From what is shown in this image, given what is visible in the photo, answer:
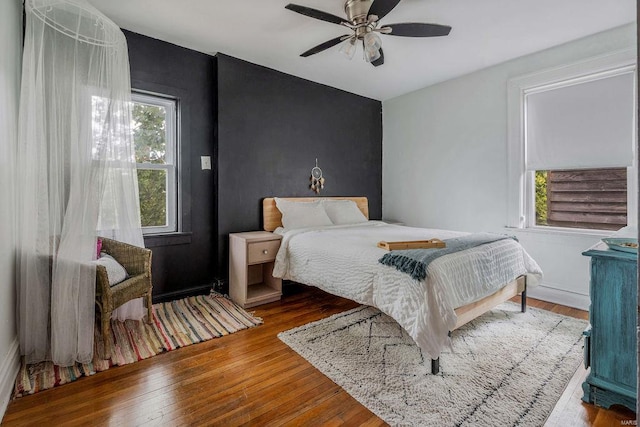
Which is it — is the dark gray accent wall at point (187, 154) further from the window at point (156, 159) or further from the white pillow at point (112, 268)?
the white pillow at point (112, 268)

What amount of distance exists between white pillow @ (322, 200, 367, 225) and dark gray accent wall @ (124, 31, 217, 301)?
140 centimetres

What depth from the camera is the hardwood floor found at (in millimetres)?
1478

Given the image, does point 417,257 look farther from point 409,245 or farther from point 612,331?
point 612,331

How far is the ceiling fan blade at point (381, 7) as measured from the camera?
1.98m

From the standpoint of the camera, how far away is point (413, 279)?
6.03 feet

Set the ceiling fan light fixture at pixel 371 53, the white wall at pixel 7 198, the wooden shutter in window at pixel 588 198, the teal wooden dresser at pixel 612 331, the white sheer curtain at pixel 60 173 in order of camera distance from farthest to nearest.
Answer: the wooden shutter in window at pixel 588 198 < the ceiling fan light fixture at pixel 371 53 < the white sheer curtain at pixel 60 173 < the white wall at pixel 7 198 < the teal wooden dresser at pixel 612 331

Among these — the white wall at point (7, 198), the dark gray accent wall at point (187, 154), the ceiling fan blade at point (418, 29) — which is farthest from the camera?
the dark gray accent wall at point (187, 154)

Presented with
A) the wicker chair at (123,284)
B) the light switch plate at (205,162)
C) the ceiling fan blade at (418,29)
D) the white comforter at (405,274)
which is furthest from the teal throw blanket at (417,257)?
the light switch plate at (205,162)

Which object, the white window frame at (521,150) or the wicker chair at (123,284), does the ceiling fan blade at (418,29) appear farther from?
the wicker chair at (123,284)

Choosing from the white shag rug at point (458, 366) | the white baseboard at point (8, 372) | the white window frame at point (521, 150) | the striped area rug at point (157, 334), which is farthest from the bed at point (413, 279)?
the white baseboard at point (8, 372)

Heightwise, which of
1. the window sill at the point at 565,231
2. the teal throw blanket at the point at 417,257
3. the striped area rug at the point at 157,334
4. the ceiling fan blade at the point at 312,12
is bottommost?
the striped area rug at the point at 157,334

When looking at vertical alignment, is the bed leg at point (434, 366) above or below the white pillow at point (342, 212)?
below

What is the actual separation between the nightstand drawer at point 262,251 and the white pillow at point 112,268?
3.43ft

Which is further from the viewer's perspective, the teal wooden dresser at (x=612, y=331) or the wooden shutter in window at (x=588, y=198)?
the wooden shutter in window at (x=588, y=198)
